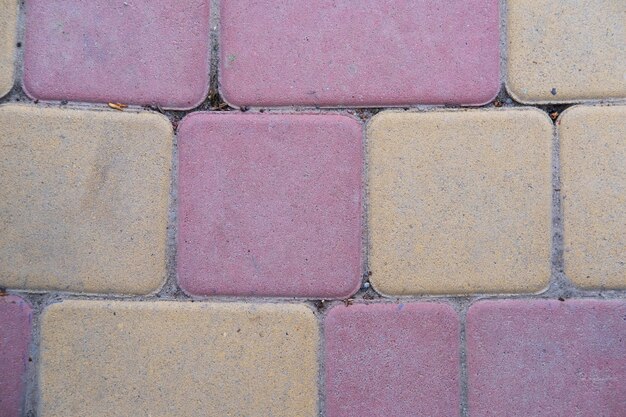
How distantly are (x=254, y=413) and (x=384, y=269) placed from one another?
1.01ft

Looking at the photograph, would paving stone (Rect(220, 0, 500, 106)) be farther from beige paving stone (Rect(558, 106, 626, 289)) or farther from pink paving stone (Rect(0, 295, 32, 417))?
pink paving stone (Rect(0, 295, 32, 417))

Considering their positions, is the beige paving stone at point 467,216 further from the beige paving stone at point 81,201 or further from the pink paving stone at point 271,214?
the beige paving stone at point 81,201

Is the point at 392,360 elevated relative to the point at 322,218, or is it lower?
lower

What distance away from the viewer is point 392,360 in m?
1.08

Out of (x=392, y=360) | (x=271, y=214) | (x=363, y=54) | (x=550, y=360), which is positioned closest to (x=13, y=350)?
(x=271, y=214)

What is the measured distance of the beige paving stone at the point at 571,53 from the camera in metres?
1.08

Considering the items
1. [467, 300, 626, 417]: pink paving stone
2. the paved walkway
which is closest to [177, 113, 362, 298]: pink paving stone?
the paved walkway

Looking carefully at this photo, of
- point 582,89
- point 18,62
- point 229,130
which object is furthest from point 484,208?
point 18,62

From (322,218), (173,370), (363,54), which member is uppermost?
(363,54)

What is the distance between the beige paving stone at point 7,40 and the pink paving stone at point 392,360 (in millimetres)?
635

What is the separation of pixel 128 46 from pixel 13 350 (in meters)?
0.52

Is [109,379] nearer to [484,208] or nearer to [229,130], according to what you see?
[229,130]

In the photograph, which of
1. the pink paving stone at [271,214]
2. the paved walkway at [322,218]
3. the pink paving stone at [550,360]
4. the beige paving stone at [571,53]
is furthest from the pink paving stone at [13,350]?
the beige paving stone at [571,53]

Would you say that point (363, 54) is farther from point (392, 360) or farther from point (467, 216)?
point (392, 360)
